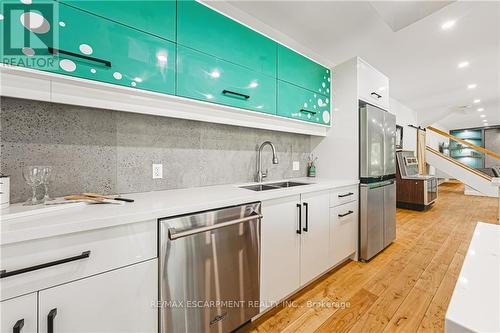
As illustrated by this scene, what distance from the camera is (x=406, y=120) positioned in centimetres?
587

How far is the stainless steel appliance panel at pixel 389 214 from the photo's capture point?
2530 mm

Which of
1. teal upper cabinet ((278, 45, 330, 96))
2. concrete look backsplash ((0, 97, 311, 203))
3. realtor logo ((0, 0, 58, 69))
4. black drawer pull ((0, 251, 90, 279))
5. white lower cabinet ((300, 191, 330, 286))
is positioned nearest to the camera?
black drawer pull ((0, 251, 90, 279))

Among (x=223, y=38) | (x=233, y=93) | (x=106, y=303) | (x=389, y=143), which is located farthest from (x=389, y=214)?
(x=106, y=303)

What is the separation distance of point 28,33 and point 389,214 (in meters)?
3.51

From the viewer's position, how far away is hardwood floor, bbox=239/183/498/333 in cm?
142

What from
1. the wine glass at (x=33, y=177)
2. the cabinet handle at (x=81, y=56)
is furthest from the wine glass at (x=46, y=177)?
the cabinet handle at (x=81, y=56)

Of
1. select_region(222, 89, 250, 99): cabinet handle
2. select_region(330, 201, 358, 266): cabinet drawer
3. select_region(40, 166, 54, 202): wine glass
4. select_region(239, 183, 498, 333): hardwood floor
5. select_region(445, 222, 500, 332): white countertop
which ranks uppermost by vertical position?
select_region(222, 89, 250, 99): cabinet handle

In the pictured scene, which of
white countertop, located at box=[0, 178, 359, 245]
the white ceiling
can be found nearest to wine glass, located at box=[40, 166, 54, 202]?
white countertop, located at box=[0, 178, 359, 245]

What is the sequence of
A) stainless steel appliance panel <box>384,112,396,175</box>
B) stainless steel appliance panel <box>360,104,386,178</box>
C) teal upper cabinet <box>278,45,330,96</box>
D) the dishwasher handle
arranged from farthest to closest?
stainless steel appliance panel <box>384,112,396,175</box> < stainless steel appliance panel <box>360,104,386,178</box> < teal upper cabinet <box>278,45,330,96</box> < the dishwasher handle

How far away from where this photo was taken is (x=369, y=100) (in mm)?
2396

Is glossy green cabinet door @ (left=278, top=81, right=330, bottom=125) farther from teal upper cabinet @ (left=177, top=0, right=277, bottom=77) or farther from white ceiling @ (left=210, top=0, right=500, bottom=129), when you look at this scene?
white ceiling @ (left=210, top=0, right=500, bottom=129)

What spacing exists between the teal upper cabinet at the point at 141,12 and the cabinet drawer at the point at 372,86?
1997 millimetres

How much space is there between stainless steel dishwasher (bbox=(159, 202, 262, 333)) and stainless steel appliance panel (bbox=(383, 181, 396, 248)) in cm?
203

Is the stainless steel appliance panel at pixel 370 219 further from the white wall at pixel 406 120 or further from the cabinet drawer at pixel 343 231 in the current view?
the white wall at pixel 406 120
